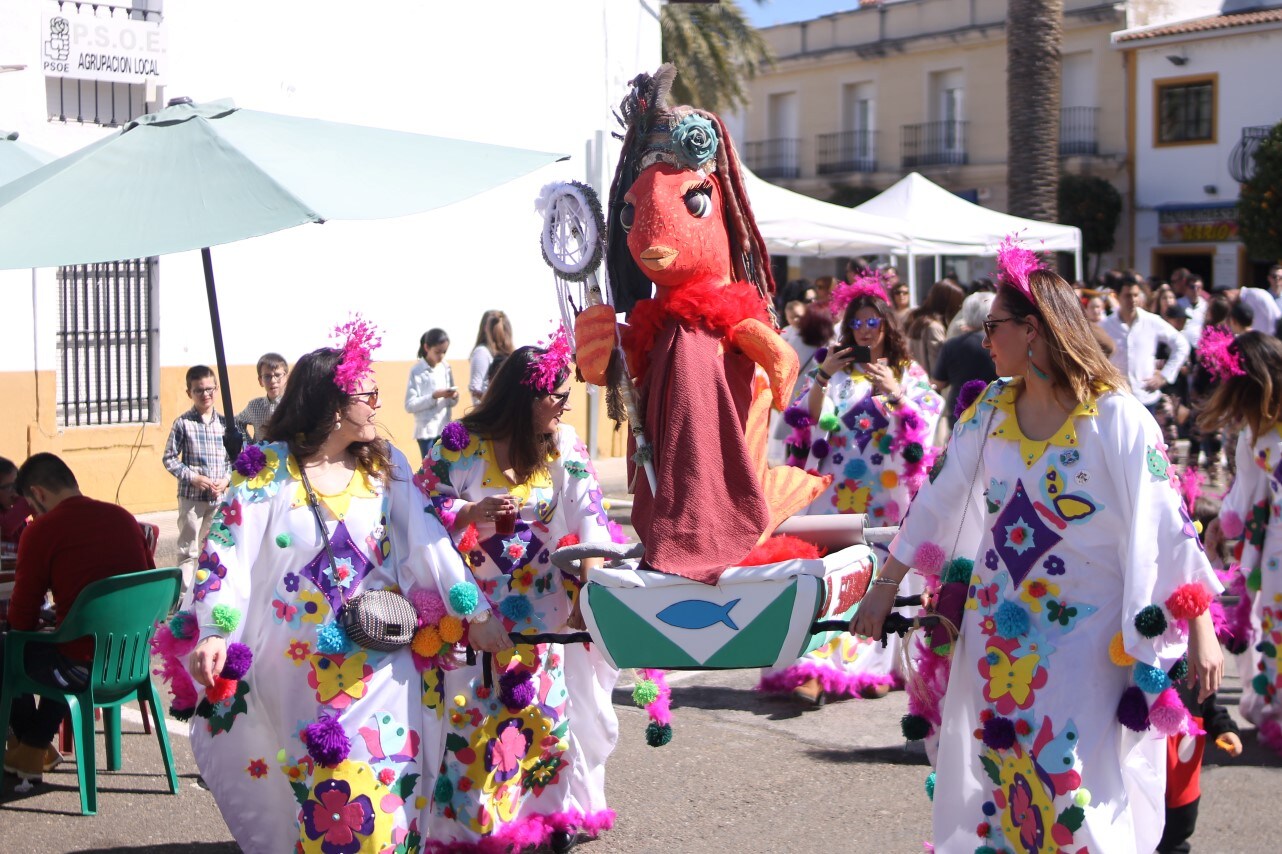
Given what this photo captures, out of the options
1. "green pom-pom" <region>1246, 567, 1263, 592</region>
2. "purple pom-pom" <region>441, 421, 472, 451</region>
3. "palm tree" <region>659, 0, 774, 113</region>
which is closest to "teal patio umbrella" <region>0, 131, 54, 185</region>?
"purple pom-pom" <region>441, 421, 472, 451</region>

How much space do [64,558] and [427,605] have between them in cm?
206

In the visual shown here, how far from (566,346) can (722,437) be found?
38.0 inches

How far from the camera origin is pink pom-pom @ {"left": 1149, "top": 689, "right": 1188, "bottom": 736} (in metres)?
3.93

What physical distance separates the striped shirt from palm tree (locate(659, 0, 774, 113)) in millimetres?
18032

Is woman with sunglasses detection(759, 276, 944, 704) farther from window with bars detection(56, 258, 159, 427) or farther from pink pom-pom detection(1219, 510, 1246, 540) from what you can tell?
window with bars detection(56, 258, 159, 427)

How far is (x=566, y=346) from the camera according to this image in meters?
5.03

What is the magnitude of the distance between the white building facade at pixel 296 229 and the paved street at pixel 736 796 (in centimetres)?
571

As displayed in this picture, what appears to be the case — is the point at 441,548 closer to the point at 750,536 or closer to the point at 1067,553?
the point at 750,536

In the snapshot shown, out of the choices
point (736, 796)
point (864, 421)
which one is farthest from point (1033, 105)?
point (736, 796)

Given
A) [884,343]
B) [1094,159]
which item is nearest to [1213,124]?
[1094,159]

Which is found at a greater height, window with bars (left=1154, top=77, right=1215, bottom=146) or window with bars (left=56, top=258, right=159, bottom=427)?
window with bars (left=1154, top=77, right=1215, bottom=146)

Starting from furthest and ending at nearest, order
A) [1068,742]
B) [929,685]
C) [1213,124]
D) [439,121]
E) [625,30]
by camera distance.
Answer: [1213,124] < [625,30] < [439,121] < [929,685] < [1068,742]

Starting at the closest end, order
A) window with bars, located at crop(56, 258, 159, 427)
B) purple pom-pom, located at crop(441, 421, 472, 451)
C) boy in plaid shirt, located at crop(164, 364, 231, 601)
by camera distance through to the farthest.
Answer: purple pom-pom, located at crop(441, 421, 472, 451)
boy in plaid shirt, located at crop(164, 364, 231, 601)
window with bars, located at crop(56, 258, 159, 427)

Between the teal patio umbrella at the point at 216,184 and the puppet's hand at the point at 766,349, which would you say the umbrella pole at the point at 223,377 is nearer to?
the teal patio umbrella at the point at 216,184
